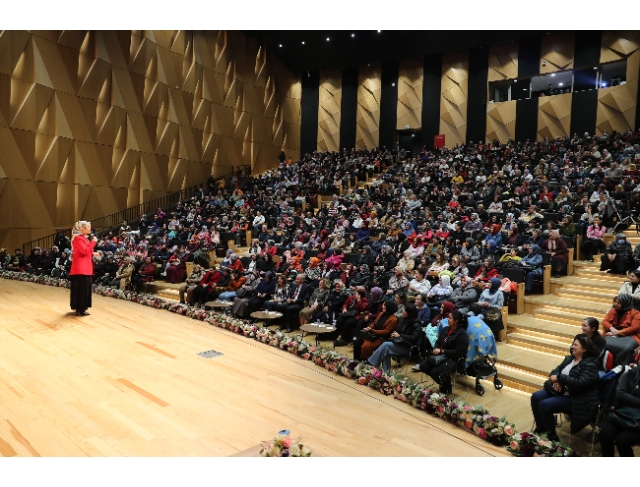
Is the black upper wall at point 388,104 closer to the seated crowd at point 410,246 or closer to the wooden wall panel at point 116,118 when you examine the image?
the seated crowd at point 410,246

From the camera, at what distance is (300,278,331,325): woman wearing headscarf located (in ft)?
23.7

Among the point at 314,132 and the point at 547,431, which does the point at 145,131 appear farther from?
the point at 547,431

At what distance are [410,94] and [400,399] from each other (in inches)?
729

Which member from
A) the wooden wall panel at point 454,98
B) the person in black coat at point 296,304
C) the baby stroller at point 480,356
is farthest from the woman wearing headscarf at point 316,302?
the wooden wall panel at point 454,98

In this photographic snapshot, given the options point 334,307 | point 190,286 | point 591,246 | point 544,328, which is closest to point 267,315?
point 334,307

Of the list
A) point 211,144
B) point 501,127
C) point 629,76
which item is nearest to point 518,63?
point 501,127

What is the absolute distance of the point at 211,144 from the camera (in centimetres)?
1895

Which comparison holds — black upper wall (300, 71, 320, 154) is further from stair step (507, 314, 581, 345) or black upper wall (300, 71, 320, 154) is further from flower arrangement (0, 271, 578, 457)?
stair step (507, 314, 581, 345)

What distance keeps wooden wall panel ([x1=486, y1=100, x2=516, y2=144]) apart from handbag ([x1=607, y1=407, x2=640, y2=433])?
17009 mm

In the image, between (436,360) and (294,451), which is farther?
(436,360)

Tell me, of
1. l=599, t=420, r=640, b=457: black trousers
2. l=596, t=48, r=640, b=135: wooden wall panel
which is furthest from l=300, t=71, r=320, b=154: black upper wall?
l=599, t=420, r=640, b=457: black trousers

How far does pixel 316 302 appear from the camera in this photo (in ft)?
23.8

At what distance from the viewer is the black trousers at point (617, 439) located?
10.8ft

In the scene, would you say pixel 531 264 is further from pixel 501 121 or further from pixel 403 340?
pixel 501 121
